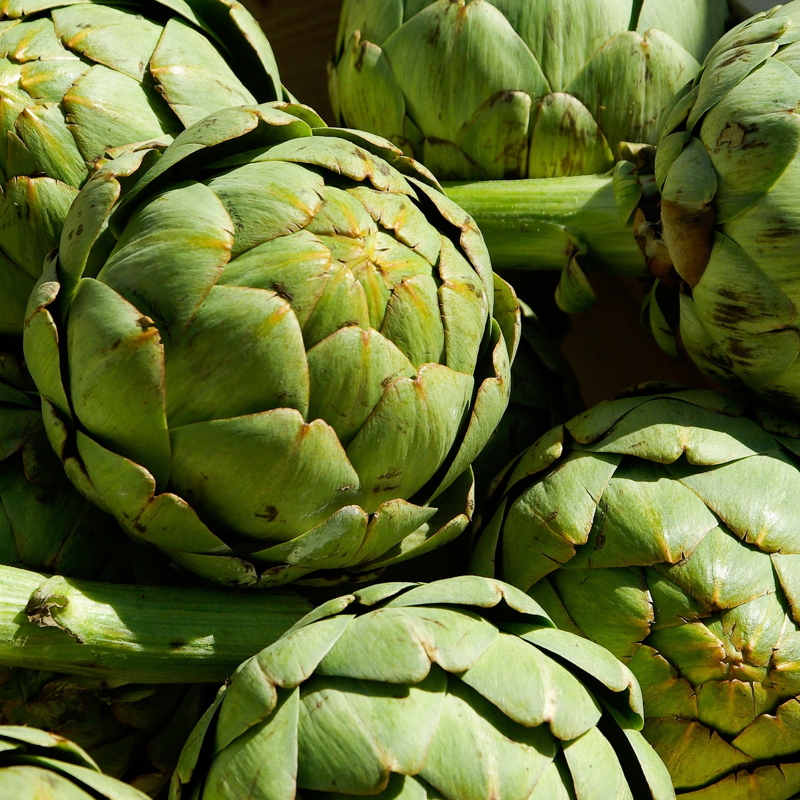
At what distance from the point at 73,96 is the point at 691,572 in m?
0.76

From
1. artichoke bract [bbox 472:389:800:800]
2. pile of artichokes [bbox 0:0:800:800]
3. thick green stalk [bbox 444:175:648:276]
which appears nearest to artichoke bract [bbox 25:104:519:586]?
pile of artichokes [bbox 0:0:800:800]

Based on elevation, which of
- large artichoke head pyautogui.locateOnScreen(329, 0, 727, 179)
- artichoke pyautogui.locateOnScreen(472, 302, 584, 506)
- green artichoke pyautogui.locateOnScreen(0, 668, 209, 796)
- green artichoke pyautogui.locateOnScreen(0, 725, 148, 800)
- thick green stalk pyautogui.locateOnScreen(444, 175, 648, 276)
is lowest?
green artichoke pyautogui.locateOnScreen(0, 668, 209, 796)

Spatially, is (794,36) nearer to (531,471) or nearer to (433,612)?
(531,471)

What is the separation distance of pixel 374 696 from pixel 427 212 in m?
0.46

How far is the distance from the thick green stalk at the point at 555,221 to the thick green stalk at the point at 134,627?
51 centimetres

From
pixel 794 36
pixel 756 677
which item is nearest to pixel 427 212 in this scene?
pixel 794 36

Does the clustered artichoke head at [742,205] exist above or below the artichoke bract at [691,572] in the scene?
above

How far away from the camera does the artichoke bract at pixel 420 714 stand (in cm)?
69

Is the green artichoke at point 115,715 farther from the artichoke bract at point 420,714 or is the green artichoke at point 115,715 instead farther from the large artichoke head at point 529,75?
the large artichoke head at point 529,75

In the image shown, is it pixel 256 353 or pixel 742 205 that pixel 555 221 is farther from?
pixel 256 353

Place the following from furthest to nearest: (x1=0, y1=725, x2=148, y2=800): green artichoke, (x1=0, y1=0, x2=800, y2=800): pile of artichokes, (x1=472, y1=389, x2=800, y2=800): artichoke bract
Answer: (x1=472, y1=389, x2=800, y2=800): artichoke bract, (x1=0, y1=0, x2=800, y2=800): pile of artichokes, (x1=0, y1=725, x2=148, y2=800): green artichoke

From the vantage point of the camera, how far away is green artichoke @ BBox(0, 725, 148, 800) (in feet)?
2.09

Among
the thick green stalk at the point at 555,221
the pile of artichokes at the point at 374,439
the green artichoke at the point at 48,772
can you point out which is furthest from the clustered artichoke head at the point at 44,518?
the thick green stalk at the point at 555,221

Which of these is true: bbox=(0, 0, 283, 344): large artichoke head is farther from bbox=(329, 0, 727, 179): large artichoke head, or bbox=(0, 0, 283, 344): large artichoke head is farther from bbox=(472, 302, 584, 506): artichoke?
bbox=(472, 302, 584, 506): artichoke
